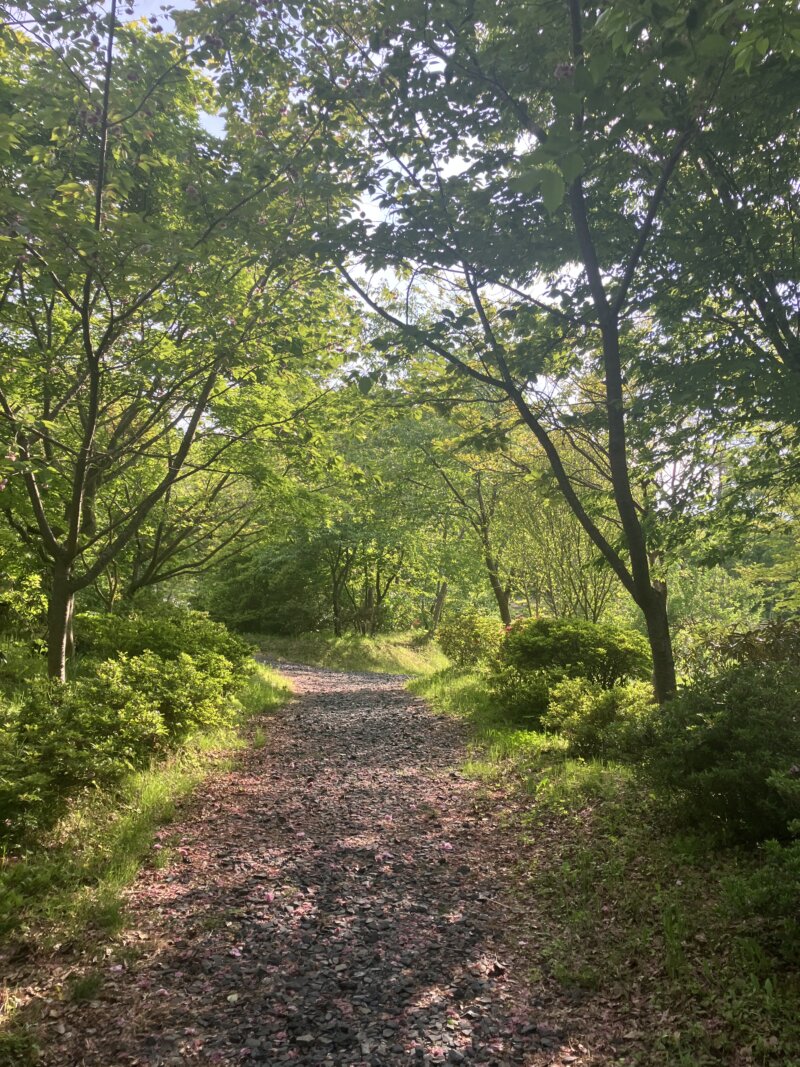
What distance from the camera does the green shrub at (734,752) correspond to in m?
3.40

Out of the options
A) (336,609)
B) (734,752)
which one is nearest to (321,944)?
(734,752)

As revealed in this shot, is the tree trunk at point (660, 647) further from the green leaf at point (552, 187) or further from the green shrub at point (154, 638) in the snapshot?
the green shrub at point (154, 638)

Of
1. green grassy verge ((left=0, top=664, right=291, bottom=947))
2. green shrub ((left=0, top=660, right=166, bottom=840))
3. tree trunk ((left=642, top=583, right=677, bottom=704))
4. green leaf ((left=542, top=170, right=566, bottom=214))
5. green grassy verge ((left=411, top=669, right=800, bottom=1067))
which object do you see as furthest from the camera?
tree trunk ((left=642, top=583, right=677, bottom=704))

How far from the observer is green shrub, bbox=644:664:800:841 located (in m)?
3.40

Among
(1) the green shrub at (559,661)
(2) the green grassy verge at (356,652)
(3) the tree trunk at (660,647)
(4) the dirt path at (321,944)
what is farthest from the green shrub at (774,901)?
(2) the green grassy verge at (356,652)

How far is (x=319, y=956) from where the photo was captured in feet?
10.1

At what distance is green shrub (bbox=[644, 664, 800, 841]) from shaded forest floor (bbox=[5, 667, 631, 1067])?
1340mm

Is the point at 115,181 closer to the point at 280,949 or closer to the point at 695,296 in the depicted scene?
the point at 695,296

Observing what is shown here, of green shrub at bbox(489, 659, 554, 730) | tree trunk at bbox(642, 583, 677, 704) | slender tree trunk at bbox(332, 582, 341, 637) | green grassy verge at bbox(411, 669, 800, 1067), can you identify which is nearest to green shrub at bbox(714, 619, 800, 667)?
tree trunk at bbox(642, 583, 677, 704)

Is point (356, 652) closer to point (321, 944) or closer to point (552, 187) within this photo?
point (321, 944)

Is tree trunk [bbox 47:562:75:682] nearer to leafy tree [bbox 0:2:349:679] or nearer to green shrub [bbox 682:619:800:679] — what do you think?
leafy tree [bbox 0:2:349:679]

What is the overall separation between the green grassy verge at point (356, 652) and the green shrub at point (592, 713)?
1192cm

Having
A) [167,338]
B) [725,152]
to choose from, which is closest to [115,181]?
[167,338]

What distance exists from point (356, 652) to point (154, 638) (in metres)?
12.5
